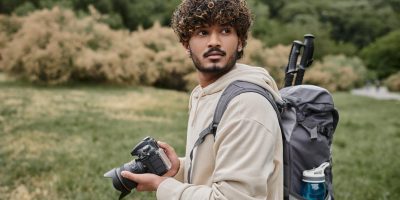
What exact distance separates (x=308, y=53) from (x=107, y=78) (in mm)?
21679

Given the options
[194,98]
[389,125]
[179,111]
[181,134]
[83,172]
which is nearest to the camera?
[194,98]

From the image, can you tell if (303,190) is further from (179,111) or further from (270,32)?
(270,32)

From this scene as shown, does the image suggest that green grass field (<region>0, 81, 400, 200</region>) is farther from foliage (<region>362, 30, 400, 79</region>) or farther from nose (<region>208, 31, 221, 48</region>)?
foliage (<region>362, 30, 400, 79</region>)

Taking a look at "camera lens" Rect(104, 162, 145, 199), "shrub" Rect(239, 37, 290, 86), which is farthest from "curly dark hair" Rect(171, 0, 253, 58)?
"shrub" Rect(239, 37, 290, 86)

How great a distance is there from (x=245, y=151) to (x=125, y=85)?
23.1m

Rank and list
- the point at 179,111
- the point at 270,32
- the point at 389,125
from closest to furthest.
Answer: the point at 389,125 < the point at 179,111 < the point at 270,32

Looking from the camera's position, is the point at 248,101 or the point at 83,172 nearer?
the point at 248,101

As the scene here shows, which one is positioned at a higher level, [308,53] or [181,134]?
[308,53]

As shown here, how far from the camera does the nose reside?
178 centimetres

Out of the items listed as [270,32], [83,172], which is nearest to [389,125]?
[83,172]

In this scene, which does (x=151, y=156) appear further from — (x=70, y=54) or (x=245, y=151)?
(x=70, y=54)

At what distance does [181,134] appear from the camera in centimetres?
998

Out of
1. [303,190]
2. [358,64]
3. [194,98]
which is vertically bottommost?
[358,64]

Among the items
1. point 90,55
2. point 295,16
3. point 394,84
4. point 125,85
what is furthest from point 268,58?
point 295,16
